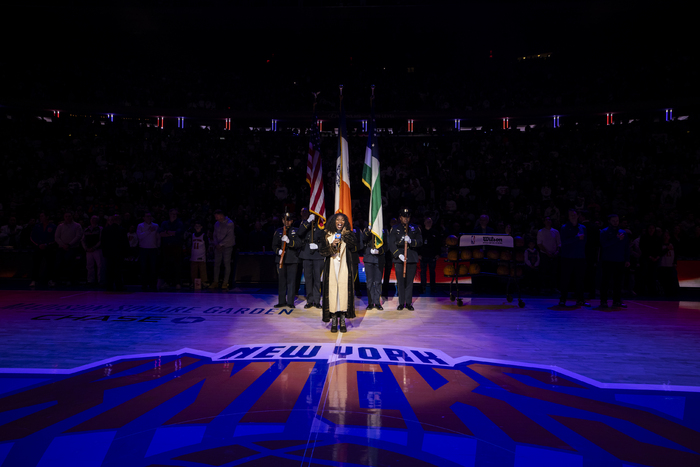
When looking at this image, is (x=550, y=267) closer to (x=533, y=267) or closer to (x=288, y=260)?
(x=533, y=267)

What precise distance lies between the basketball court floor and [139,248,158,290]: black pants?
3.07 metres

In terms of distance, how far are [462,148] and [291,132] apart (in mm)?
9145

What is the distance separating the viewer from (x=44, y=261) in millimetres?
11625

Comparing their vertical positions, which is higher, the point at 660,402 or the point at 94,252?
the point at 94,252

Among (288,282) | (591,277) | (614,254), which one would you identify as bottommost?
(288,282)

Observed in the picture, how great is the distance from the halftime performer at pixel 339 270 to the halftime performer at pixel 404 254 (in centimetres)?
199

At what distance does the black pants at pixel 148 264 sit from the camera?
10.8 m

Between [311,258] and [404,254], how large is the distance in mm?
1899

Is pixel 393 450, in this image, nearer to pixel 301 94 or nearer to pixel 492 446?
pixel 492 446

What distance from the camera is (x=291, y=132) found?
77.8 ft

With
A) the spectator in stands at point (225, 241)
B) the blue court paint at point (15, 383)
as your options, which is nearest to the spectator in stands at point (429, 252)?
the spectator in stands at point (225, 241)

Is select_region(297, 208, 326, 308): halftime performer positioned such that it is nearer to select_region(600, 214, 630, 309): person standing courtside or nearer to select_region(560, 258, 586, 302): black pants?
select_region(560, 258, 586, 302): black pants

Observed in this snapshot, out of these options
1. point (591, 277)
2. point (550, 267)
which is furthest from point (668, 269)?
point (550, 267)

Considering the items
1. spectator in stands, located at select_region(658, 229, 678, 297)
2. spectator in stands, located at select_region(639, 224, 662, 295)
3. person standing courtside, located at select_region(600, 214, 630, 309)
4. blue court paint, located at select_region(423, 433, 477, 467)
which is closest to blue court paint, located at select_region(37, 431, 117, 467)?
blue court paint, located at select_region(423, 433, 477, 467)
